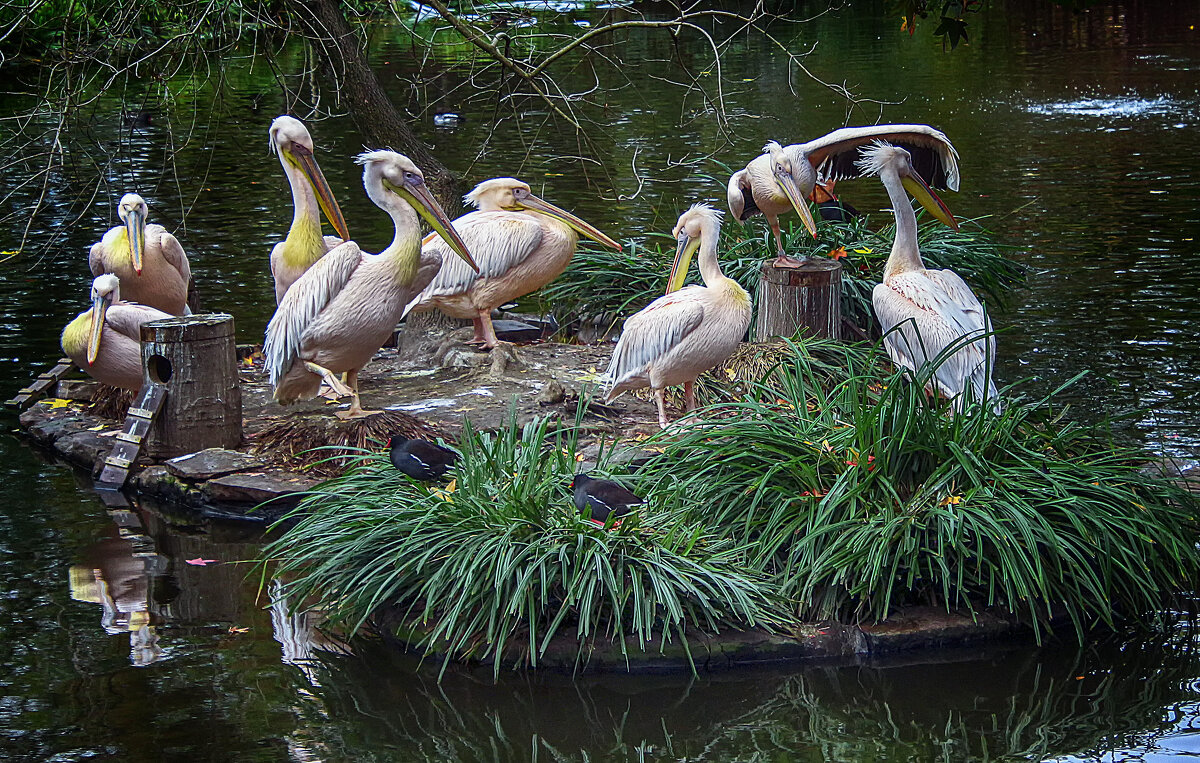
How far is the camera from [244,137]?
1673 cm

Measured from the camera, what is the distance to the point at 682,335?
5895mm

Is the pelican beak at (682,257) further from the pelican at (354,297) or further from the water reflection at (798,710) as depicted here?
the water reflection at (798,710)

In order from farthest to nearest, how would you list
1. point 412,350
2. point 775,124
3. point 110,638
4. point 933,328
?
point 775,124, point 412,350, point 933,328, point 110,638

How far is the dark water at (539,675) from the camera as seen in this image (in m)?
4.01

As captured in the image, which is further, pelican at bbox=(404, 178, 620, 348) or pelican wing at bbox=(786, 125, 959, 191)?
pelican at bbox=(404, 178, 620, 348)

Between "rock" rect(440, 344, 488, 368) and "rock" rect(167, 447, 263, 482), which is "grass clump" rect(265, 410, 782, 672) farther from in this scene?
"rock" rect(440, 344, 488, 368)

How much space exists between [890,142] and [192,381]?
3673mm

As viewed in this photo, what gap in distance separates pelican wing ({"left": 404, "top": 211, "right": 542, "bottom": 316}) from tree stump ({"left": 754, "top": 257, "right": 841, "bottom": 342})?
4.37 feet

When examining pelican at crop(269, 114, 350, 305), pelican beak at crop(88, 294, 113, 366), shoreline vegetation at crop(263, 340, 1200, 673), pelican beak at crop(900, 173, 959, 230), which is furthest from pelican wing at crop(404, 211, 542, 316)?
shoreline vegetation at crop(263, 340, 1200, 673)

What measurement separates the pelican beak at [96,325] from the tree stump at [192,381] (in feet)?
1.00

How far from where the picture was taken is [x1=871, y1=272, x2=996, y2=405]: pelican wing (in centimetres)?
584

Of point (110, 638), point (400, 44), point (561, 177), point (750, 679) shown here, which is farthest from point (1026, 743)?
point (400, 44)

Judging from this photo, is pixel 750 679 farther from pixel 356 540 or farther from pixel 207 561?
pixel 207 561

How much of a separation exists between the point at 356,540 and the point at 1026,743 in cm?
231
